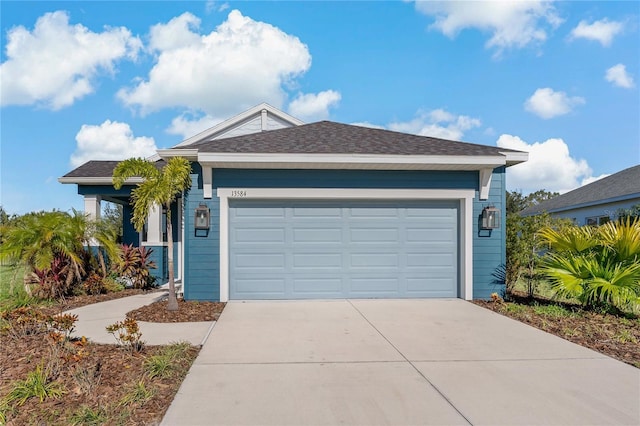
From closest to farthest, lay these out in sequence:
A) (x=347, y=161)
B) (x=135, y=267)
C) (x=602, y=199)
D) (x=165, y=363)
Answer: (x=165, y=363) < (x=347, y=161) < (x=135, y=267) < (x=602, y=199)

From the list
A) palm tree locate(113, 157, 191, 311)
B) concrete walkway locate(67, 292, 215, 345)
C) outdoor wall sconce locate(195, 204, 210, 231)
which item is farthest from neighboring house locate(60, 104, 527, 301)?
concrete walkway locate(67, 292, 215, 345)

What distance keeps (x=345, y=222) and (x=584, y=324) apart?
448 centimetres

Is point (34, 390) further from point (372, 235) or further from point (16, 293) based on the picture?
point (16, 293)

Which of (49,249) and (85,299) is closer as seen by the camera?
(49,249)

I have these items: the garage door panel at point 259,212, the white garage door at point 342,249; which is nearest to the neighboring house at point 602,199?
the white garage door at point 342,249

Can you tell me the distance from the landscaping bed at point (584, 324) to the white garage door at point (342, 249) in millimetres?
1379

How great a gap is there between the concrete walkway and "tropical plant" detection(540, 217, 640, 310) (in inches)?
243

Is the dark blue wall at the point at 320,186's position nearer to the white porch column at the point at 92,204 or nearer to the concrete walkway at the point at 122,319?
the concrete walkway at the point at 122,319

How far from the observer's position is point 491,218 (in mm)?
7895

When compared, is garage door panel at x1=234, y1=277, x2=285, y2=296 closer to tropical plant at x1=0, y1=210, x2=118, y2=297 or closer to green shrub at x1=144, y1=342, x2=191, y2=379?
green shrub at x1=144, y1=342, x2=191, y2=379

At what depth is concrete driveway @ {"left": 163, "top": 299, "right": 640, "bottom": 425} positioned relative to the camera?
308 centimetres

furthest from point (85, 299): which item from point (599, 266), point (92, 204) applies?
point (599, 266)

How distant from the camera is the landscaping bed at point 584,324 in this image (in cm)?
489

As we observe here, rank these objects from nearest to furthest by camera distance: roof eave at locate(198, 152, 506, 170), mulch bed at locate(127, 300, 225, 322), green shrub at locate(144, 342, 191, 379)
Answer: green shrub at locate(144, 342, 191, 379) < mulch bed at locate(127, 300, 225, 322) < roof eave at locate(198, 152, 506, 170)
